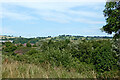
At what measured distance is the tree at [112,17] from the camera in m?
8.28

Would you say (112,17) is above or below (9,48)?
above

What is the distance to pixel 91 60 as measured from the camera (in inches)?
608

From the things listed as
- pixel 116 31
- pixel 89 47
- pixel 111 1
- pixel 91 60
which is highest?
pixel 111 1

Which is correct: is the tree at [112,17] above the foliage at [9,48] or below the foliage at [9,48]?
above

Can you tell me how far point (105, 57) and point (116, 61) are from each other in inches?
50.7

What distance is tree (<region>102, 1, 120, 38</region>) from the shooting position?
8.28m

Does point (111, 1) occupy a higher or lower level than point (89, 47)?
higher

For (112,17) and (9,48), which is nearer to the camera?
(112,17)

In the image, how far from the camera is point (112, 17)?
8.45m

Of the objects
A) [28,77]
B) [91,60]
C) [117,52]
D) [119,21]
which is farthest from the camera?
[91,60]

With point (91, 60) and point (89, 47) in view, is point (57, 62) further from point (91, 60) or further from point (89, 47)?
point (89, 47)

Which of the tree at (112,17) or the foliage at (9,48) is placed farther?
the foliage at (9,48)

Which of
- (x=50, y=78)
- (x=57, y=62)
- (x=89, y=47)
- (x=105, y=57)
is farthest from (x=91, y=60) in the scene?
(x=50, y=78)

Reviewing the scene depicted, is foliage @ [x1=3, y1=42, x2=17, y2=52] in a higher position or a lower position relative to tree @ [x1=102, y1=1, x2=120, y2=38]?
lower
